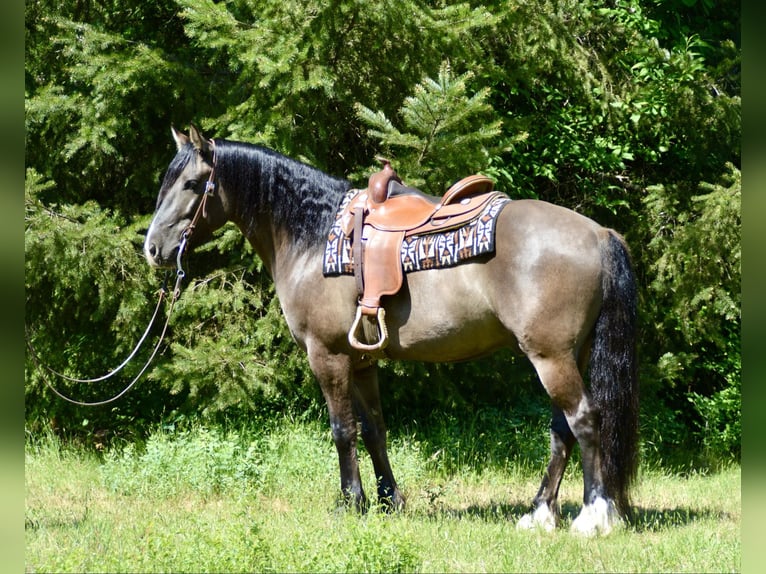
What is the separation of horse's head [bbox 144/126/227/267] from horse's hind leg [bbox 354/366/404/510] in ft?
5.19

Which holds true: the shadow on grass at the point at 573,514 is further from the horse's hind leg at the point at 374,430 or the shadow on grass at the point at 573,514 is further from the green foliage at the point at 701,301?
the green foliage at the point at 701,301

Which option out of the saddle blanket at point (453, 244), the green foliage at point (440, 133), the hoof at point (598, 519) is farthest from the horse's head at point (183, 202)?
the hoof at point (598, 519)

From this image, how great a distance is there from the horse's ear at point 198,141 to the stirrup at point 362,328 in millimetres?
1546

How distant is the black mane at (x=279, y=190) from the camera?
18.3 ft

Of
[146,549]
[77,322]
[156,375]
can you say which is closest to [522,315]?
[146,549]

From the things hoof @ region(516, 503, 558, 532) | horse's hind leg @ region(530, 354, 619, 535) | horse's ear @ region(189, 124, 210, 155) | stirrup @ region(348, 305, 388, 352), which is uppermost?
horse's ear @ region(189, 124, 210, 155)

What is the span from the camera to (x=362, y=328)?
5.27 metres

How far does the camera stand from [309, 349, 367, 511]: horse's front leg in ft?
17.6

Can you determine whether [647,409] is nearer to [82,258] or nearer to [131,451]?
[131,451]

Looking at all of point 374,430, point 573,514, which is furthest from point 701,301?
point 374,430

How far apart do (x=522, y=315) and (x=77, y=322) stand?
5126 millimetres

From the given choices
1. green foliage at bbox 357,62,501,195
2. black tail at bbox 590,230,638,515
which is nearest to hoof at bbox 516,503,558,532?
black tail at bbox 590,230,638,515

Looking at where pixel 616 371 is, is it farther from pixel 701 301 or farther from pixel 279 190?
pixel 701 301

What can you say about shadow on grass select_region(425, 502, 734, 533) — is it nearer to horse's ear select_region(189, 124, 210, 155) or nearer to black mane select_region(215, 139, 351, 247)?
black mane select_region(215, 139, 351, 247)
